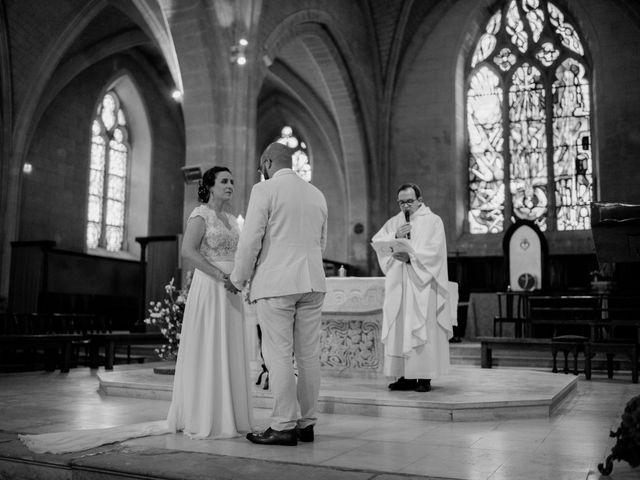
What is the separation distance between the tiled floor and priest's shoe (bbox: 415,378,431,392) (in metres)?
0.84

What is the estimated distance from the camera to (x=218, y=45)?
11.3 meters

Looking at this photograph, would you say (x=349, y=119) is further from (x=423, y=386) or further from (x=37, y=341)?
(x=423, y=386)

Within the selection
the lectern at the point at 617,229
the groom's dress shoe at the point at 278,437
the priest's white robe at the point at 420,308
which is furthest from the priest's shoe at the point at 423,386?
the lectern at the point at 617,229

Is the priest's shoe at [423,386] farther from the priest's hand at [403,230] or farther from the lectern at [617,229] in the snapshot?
the lectern at [617,229]

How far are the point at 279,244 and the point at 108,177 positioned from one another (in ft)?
50.7

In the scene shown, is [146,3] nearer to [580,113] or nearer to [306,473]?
[580,113]

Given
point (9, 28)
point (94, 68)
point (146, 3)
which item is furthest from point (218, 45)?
point (94, 68)

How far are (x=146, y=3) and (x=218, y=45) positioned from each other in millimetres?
1914

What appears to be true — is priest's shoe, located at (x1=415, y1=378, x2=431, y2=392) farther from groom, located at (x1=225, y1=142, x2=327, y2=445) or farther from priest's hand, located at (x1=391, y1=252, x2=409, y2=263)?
groom, located at (x1=225, y1=142, x2=327, y2=445)

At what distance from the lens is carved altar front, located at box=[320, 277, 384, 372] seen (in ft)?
21.9

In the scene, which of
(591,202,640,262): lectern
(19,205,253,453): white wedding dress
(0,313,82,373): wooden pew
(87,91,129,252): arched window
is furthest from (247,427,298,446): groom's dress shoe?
(87,91,129,252): arched window

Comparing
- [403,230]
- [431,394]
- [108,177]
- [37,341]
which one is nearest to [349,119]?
[108,177]

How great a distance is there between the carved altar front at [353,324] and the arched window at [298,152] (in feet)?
43.6

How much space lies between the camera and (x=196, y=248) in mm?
4090
